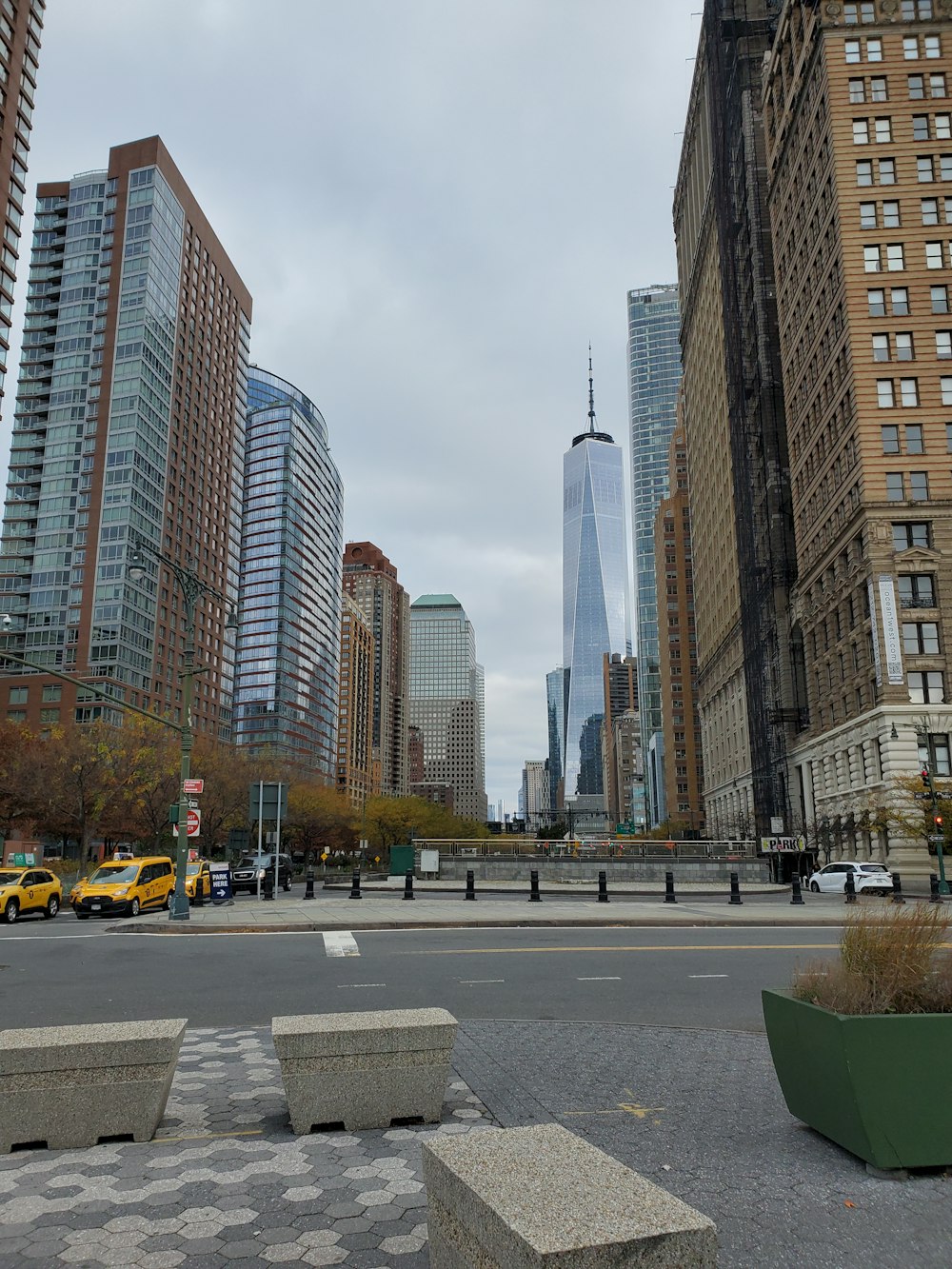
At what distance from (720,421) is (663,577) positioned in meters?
53.2

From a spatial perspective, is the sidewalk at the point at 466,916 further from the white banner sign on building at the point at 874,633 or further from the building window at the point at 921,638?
the building window at the point at 921,638

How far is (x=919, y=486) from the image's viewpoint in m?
55.2

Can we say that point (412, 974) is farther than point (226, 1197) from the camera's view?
Yes

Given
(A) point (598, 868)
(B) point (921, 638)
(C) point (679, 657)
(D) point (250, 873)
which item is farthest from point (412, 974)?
(C) point (679, 657)

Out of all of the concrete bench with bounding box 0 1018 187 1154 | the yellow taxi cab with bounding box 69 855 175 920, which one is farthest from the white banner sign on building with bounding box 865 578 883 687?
the concrete bench with bounding box 0 1018 187 1154

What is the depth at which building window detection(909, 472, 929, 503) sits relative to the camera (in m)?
54.9

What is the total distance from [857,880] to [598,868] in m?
13.1

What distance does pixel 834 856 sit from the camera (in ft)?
205

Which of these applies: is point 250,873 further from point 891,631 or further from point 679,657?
point 679,657

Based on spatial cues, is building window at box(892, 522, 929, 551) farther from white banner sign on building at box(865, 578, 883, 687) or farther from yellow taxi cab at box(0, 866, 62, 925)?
yellow taxi cab at box(0, 866, 62, 925)

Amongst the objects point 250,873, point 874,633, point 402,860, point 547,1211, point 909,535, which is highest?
point 909,535

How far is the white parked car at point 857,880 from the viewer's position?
132ft

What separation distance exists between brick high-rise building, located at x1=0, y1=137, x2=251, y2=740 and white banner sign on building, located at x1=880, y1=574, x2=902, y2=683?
249ft

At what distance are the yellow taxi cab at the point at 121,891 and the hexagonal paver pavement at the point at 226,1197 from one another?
22593 mm
